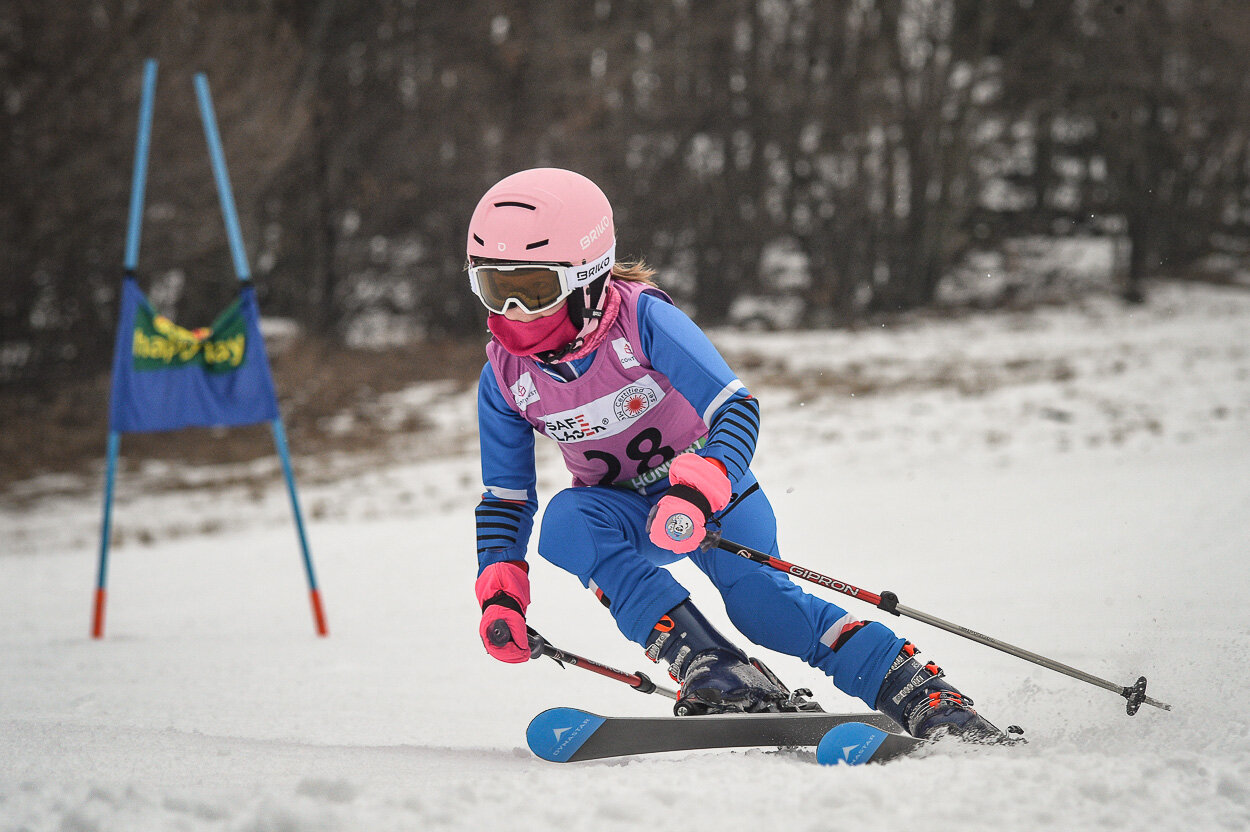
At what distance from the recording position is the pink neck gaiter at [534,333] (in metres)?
2.66

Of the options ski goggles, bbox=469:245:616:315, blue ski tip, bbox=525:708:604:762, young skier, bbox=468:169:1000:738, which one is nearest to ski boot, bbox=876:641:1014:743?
young skier, bbox=468:169:1000:738

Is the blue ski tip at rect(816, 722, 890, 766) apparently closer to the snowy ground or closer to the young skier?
the snowy ground

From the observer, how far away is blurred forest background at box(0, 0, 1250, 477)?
14656 millimetres

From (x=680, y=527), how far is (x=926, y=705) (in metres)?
0.73

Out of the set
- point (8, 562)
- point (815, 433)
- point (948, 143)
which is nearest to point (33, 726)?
point (8, 562)

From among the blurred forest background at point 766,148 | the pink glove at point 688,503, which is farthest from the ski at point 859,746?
the blurred forest background at point 766,148

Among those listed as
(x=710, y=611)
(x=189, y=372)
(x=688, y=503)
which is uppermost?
(x=688, y=503)

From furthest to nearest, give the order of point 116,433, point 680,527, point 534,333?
point 116,433
point 534,333
point 680,527

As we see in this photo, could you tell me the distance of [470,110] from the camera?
1492 cm

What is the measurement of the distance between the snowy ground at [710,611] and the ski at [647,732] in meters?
0.07

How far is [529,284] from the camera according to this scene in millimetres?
2625

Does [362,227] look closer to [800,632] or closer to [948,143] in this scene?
[948,143]

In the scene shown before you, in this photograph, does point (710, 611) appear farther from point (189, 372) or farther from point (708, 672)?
point (189, 372)

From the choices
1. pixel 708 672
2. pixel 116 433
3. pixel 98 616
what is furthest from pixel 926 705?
pixel 116 433
